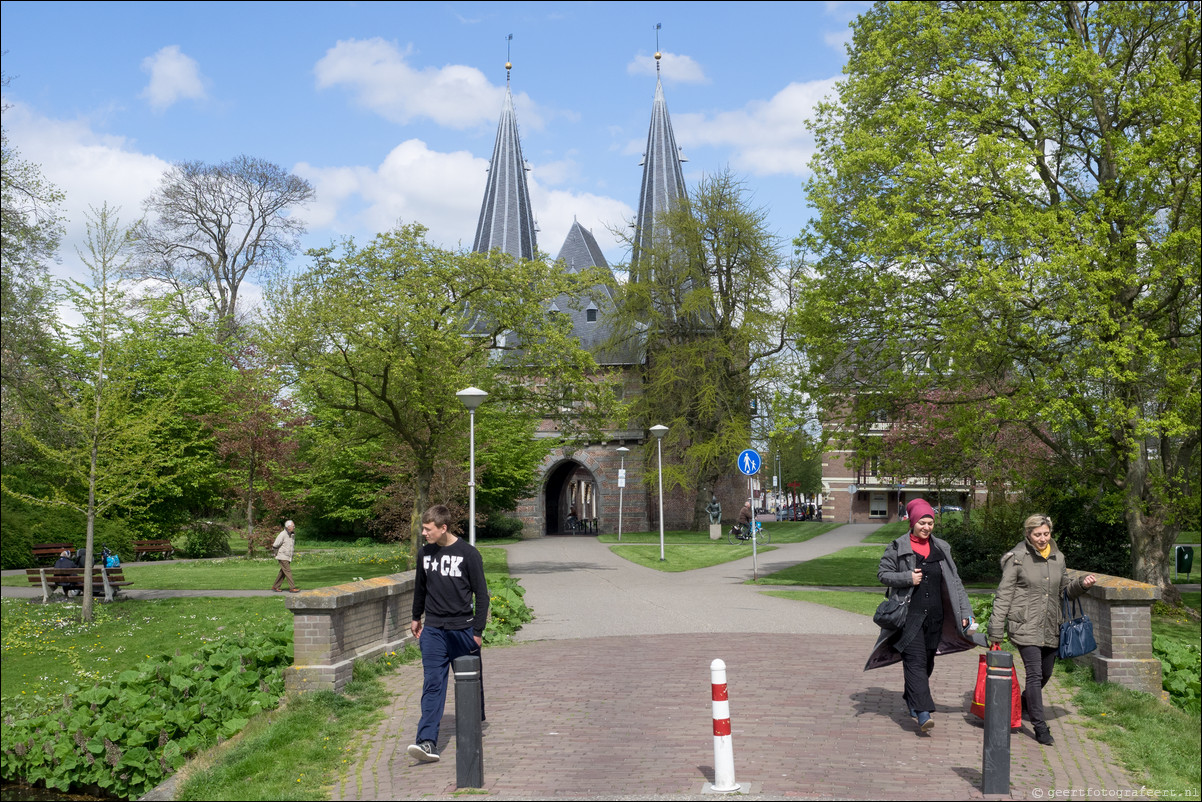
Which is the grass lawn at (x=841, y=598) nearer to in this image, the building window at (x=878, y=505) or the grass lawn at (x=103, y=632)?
the grass lawn at (x=103, y=632)

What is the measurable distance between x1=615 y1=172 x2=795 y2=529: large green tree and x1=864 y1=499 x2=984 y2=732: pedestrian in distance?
1169 inches

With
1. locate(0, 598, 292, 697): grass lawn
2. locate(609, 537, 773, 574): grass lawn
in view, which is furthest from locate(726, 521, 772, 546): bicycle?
locate(0, 598, 292, 697): grass lawn

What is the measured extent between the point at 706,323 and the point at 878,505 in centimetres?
3049

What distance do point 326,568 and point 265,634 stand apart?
15282 mm

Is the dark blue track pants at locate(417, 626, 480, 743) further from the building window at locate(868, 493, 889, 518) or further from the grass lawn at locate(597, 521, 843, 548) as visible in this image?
the building window at locate(868, 493, 889, 518)

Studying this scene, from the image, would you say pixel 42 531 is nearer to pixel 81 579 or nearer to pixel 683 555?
pixel 81 579

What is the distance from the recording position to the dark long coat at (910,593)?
24.6 ft

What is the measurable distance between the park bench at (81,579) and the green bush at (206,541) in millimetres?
12395

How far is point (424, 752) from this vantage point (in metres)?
6.91

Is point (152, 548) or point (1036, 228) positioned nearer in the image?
point (1036, 228)

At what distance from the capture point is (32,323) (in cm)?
1809

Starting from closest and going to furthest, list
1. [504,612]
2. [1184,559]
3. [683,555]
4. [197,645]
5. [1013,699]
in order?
[1013,699] < [504,612] < [197,645] < [1184,559] < [683,555]

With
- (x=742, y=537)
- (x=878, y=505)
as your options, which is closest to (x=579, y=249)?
(x=742, y=537)

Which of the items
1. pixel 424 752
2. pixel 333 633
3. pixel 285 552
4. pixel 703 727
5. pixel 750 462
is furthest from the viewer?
pixel 750 462
